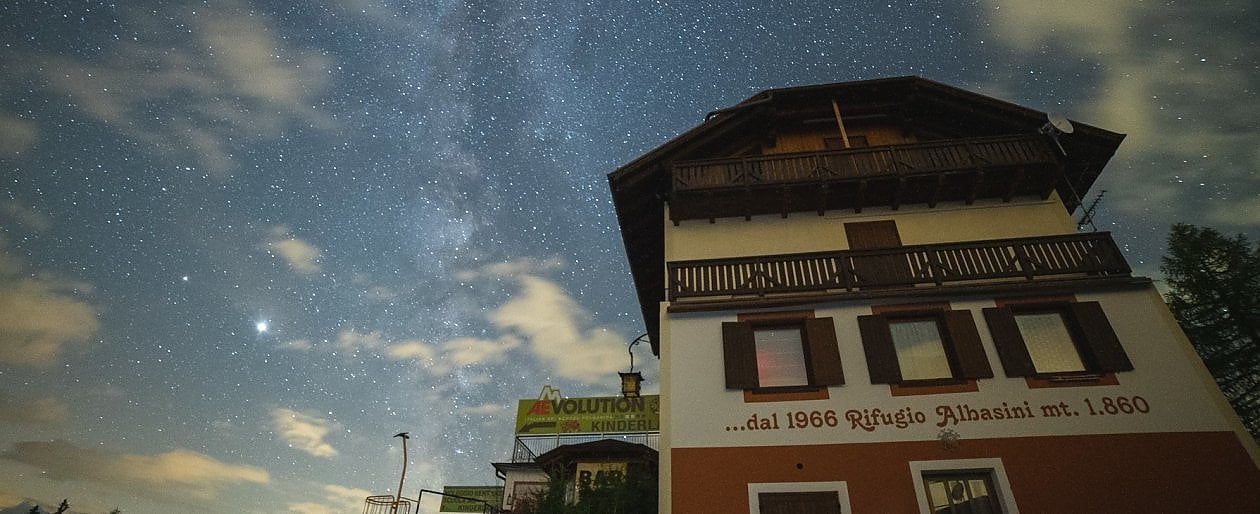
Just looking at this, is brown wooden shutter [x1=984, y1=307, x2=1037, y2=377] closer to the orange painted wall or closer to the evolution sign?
the orange painted wall

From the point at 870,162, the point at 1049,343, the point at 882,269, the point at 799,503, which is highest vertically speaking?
the point at 870,162

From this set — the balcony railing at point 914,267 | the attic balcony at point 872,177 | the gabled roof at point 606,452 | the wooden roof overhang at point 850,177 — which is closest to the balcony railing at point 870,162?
the attic balcony at point 872,177

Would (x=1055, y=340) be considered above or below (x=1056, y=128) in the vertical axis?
below

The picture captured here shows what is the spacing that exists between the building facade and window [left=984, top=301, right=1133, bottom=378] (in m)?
0.04

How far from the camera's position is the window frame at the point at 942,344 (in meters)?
11.8

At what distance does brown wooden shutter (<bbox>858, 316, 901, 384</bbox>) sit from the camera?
39.3ft

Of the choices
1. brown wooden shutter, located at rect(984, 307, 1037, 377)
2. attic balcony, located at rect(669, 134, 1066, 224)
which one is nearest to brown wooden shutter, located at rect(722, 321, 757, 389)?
attic balcony, located at rect(669, 134, 1066, 224)

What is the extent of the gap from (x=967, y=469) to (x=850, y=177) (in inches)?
315

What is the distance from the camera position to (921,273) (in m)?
13.7

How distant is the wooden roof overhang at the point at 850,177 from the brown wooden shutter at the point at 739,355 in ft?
14.8

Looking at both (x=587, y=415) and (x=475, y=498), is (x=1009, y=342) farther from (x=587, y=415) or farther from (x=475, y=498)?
(x=475, y=498)

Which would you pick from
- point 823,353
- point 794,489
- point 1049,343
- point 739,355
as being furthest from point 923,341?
point 794,489

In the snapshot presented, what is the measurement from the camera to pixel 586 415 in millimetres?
28031

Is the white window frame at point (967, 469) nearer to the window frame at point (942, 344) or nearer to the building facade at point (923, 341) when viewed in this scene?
the building facade at point (923, 341)
